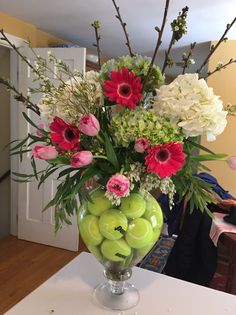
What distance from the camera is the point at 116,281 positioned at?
89 centimetres

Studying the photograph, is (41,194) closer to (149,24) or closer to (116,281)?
(149,24)

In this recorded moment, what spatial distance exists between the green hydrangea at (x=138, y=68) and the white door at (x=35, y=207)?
200cm

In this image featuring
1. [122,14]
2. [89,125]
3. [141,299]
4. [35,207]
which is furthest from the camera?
[35,207]

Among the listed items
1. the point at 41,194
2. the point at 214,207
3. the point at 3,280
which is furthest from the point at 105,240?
the point at 41,194

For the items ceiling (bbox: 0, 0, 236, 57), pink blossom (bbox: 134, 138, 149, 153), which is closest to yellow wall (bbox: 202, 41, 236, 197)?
ceiling (bbox: 0, 0, 236, 57)

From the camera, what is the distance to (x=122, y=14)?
235cm

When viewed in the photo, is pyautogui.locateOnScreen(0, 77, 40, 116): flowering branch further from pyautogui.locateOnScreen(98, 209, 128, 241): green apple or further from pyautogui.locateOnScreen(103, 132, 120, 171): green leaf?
pyautogui.locateOnScreen(98, 209, 128, 241): green apple

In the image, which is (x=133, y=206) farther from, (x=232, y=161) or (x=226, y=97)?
(x=226, y=97)

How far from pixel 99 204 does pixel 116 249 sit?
0.13 metres

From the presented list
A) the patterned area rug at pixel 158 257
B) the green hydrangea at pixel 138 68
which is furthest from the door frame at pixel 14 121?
the green hydrangea at pixel 138 68

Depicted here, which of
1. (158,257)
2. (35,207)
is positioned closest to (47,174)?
(35,207)

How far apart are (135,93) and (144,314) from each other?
0.63 metres

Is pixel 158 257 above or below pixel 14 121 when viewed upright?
below

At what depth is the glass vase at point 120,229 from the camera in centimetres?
78
